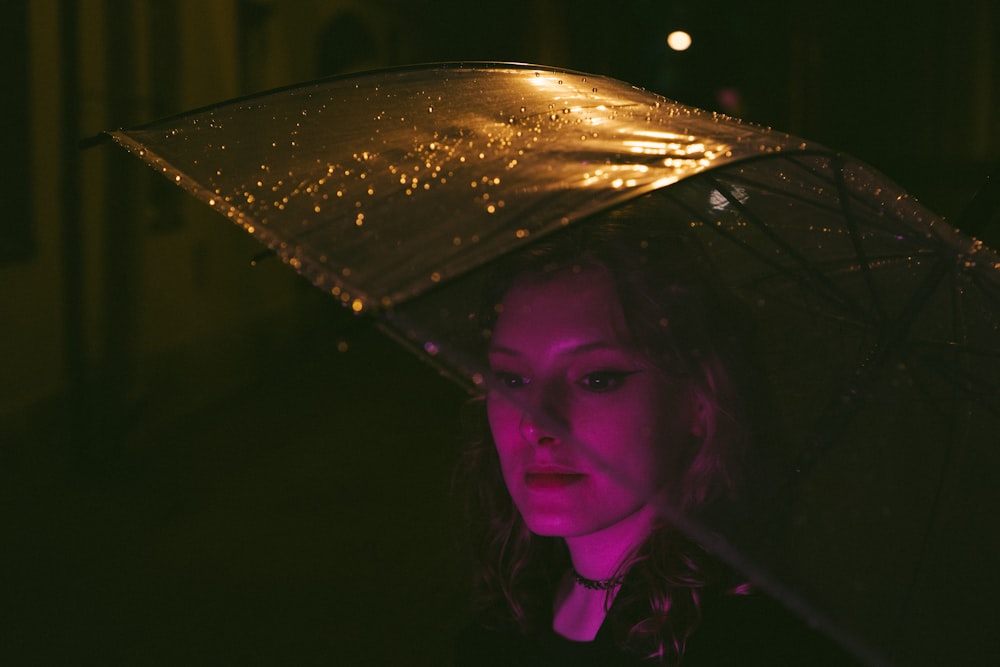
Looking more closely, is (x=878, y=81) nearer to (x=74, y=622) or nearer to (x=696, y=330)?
(x=74, y=622)

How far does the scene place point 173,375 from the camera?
8.05 m

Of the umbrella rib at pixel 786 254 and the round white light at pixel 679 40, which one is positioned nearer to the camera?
the umbrella rib at pixel 786 254

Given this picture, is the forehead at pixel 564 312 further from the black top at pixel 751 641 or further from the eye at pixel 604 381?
the black top at pixel 751 641

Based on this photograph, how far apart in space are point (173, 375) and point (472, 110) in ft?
22.5

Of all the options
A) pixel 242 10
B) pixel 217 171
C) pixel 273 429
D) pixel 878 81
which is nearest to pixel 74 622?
pixel 273 429

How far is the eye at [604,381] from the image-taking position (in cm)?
157

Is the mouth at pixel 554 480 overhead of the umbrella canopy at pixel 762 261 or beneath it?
beneath

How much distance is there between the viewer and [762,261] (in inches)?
65.5

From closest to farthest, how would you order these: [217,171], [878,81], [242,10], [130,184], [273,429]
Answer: [217,171] < [130,184] < [273,429] < [242,10] < [878,81]

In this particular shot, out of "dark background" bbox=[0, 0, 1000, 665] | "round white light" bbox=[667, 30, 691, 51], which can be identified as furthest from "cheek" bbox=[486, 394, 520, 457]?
"round white light" bbox=[667, 30, 691, 51]

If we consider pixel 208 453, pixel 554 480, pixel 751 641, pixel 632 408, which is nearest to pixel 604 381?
pixel 632 408

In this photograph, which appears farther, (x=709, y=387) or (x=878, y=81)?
(x=878, y=81)

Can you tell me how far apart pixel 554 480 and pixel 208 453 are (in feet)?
18.7

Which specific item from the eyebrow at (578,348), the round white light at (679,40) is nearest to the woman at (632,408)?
the eyebrow at (578,348)
